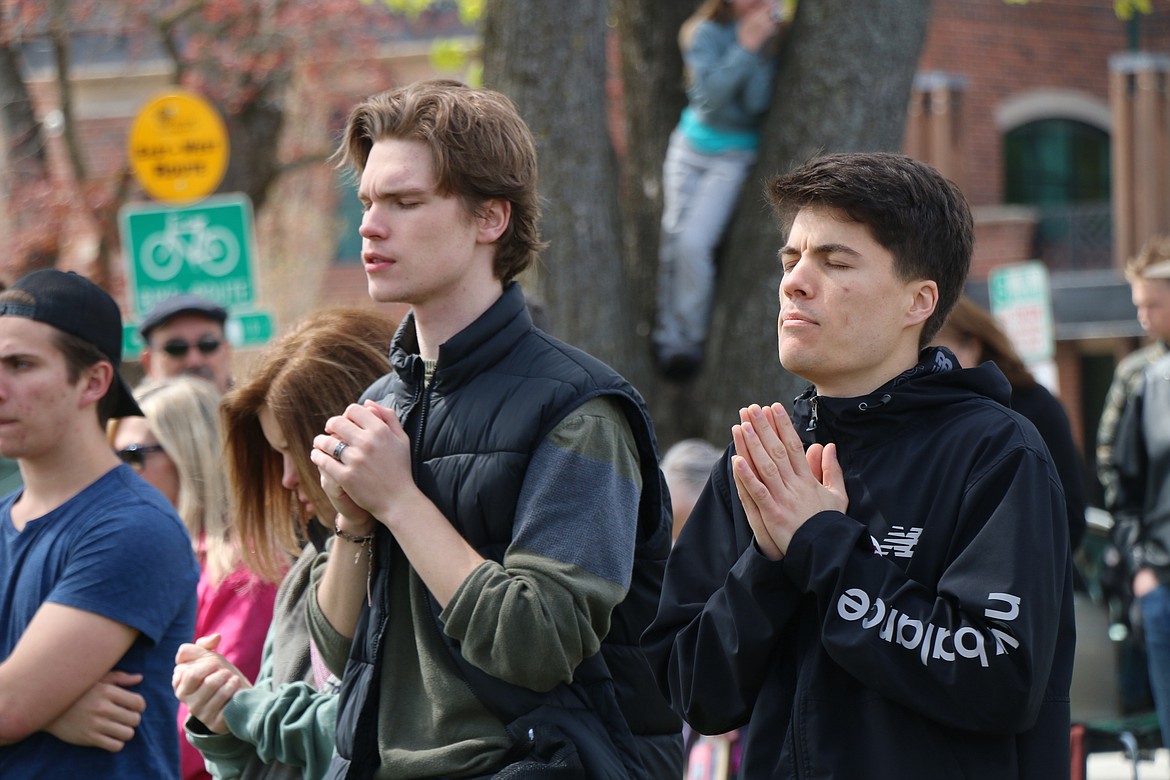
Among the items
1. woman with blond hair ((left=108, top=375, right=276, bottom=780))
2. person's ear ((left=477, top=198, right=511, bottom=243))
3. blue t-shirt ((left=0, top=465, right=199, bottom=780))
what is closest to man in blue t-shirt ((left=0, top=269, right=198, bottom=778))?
blue t-shirt ((left=0, top=465, right=199, bottom=780))

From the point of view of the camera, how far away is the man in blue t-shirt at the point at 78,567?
3439 mm

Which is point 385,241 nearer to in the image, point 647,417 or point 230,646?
point 647,417

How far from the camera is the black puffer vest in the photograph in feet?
9.43

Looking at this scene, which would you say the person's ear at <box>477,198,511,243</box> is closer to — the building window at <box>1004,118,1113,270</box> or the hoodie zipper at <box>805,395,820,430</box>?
the hoodie zipper at <box>805,395,820,430</box>

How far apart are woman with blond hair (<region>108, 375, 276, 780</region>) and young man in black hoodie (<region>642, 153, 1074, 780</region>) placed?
1.81 m

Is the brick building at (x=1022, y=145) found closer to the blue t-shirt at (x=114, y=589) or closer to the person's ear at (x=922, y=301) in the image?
the blue t-shirt at (x=114, y=589)

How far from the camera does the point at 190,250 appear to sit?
32.4 feet

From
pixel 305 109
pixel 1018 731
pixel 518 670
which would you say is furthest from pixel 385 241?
pixel 305 109

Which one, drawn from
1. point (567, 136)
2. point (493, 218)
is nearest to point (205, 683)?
point (493, 218)

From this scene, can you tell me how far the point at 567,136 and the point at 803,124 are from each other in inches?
45.2

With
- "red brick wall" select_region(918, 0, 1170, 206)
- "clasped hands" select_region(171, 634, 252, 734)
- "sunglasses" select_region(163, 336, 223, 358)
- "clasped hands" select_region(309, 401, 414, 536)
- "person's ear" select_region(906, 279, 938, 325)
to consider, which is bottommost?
"clasped hands" select_region(171, 634, 252, 734)

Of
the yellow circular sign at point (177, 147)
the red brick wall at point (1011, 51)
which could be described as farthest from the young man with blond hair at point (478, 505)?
the red brick wall at point (1011, 51)

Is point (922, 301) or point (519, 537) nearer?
point (922, 301)

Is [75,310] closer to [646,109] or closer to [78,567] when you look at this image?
[78,567]
